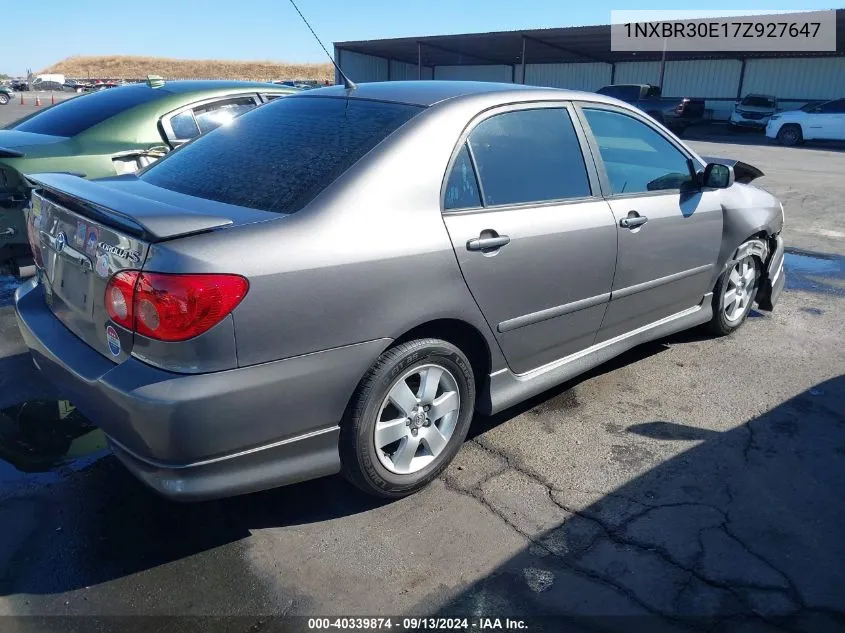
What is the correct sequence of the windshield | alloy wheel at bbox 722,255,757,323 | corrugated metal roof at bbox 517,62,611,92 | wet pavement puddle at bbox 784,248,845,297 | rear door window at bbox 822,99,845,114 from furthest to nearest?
corrugated metal roof at bbox 517,62,611,92
the windshield
rear door window at bbox 822,99,845,114
wet pavement puddle at bbox 784,248,845,297
alloy wheel at bbox 722,255,757,323

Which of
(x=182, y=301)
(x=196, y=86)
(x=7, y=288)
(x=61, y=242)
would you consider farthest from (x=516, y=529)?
(x=7, y=288)

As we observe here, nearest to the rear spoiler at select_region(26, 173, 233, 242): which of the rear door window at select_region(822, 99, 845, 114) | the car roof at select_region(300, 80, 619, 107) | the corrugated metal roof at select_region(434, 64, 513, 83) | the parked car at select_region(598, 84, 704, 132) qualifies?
the car roof at select_region(300, 80, 619, 107)

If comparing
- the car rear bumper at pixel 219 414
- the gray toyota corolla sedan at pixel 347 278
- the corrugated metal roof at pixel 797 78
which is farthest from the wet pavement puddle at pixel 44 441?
the corrugated metal roof at pixel 797 78

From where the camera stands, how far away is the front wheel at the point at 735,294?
15.2 feet

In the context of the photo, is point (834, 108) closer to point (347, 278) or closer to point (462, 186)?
point (462, 186)

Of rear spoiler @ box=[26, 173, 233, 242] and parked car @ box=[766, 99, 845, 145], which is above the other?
rear spoiler @ box=[26, 173, 233, 242]

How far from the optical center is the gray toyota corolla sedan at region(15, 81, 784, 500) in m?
2.26

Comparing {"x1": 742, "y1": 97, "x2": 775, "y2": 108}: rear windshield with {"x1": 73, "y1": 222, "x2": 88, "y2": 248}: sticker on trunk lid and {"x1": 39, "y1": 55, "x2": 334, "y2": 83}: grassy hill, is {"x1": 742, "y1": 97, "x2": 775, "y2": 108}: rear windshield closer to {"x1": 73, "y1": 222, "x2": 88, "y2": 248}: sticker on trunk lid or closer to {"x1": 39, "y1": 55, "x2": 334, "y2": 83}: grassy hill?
{"x1": 73, "y1": 222, "x2": 88, "y2": 248}: sticker on trunk lid

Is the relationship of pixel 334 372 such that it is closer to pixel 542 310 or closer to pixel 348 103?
pixel 542 310

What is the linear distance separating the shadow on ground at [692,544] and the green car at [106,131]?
361cm

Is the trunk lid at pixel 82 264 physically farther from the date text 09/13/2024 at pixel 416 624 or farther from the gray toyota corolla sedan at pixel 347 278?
the date text 09/13/2024 at pixel 416 624

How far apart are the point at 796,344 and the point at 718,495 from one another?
2.32 metres

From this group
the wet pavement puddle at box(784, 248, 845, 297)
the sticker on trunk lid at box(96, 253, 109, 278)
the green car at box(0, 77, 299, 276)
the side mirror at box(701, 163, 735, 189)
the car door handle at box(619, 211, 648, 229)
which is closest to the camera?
the sticker on trunk lid at box(96, 253, 109, 278)

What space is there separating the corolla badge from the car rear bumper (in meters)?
0.37
